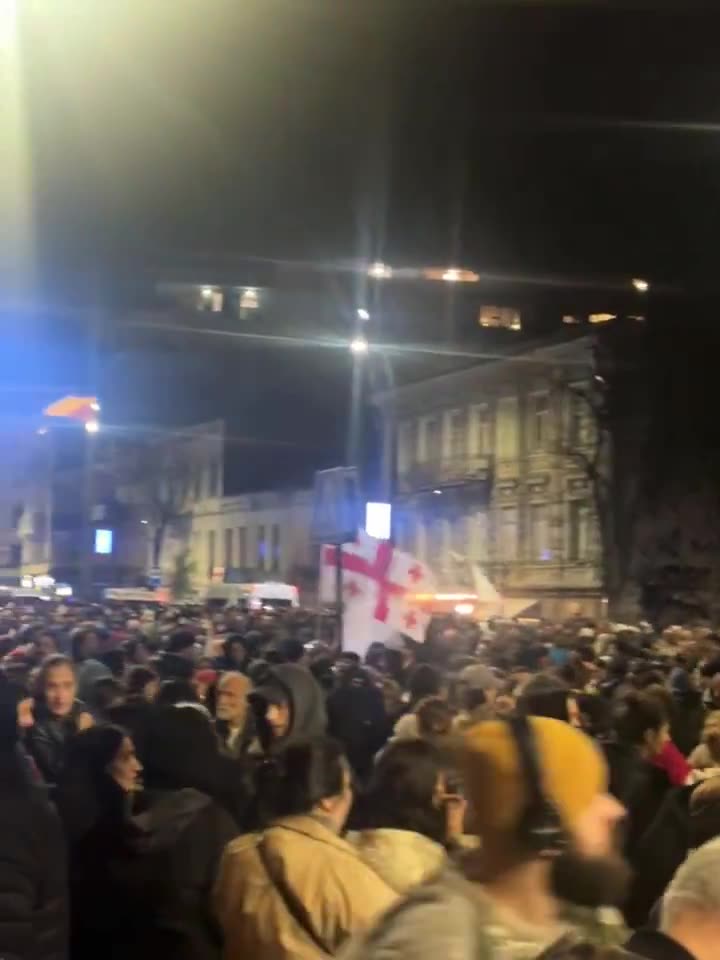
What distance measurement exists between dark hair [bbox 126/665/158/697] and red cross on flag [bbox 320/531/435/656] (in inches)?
187

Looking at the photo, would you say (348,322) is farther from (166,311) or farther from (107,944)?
(107,944)

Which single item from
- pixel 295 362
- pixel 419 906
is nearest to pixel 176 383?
pixel 295 362

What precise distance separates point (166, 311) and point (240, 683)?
212 ft

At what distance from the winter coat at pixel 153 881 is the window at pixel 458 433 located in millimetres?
48887

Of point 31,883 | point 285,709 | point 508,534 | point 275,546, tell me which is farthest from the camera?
point 275,546

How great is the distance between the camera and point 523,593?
46.5 m

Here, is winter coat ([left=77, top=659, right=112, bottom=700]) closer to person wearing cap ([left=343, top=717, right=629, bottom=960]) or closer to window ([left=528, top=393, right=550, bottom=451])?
person wearing cap ([left=343, top=717, right=629, bottom=960])

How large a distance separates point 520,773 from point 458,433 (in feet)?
170

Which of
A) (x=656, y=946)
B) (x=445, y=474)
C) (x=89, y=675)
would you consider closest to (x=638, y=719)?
(x=656, y=946)

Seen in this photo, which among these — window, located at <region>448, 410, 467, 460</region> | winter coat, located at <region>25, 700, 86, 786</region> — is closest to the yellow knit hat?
winter coat, located at <region>25, 700, 86, 786</region>

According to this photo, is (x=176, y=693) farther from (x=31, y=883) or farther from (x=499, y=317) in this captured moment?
(x=499, y=317)

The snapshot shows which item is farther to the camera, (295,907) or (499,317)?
(499,317)

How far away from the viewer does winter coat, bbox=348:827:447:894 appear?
3.57 metres

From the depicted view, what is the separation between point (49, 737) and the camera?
22.6 ft
